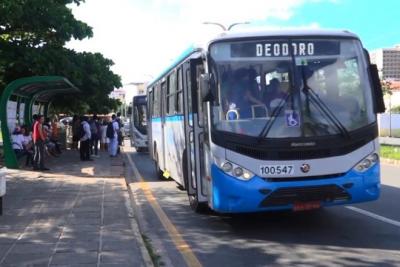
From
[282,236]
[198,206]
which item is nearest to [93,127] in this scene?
[198,206]

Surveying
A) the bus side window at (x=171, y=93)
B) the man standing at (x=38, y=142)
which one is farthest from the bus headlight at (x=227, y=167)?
the man standing at (x=38, y=142)

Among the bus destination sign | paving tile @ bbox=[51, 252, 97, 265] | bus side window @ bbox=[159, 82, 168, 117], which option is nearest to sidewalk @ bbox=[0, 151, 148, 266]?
paving tile @ bbox=[51, 252, 97, 265]

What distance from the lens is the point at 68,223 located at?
9602 millimetres

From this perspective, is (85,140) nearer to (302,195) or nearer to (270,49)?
(270,49)

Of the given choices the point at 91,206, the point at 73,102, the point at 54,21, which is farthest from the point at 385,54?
the point at 91,206

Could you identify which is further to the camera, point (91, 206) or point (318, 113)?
point (91, 206)

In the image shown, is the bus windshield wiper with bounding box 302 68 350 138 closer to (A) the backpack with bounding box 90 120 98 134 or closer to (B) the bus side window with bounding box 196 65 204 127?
(B) the bus side window with bounding box 196 65 204 127

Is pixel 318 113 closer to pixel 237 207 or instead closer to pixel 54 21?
pixel 237 207

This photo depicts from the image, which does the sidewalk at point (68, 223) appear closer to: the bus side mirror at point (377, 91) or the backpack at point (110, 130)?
the bus side mirror at point (377, 91)

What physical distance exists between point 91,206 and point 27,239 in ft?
10.1

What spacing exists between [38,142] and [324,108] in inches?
459

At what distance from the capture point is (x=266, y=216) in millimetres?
10367

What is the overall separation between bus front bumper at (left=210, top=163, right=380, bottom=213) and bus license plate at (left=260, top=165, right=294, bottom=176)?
11 cm

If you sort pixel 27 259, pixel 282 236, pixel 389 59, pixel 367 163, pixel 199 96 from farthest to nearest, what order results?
1. pixel 389 59
2. pixel 199 96
3. pixel 282 236
4. pixel 367 163
5. pixel 27 259
